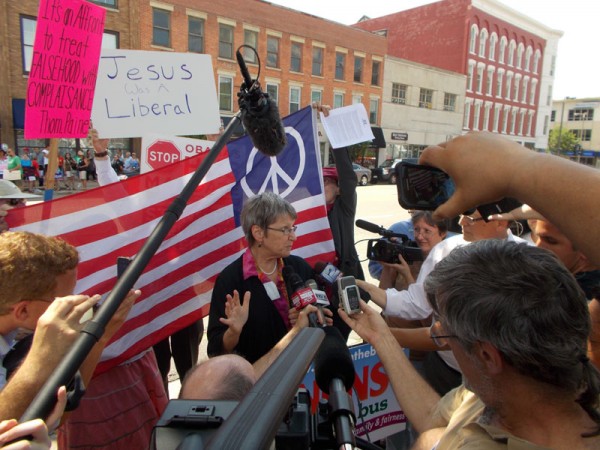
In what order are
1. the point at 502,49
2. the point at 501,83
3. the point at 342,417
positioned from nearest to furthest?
the point at 342,417 → the point at 502,49 → the point at 501,83

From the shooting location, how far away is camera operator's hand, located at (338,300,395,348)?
1897mm

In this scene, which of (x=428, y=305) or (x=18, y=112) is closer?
(x=428, y=305)

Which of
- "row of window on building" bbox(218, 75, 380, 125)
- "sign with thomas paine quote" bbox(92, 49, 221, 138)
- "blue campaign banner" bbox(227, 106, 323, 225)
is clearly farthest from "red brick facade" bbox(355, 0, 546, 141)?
"sign with thomas paine quote" bbox(92, 49, 221, 138)

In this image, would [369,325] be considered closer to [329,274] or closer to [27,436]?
[329,274]

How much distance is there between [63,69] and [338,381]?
110 inches

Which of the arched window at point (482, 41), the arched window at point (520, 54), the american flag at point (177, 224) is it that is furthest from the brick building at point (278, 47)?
the arched window at point (520, 54)

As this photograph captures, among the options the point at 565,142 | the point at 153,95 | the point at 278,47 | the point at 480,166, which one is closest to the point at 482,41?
the point at 278,47

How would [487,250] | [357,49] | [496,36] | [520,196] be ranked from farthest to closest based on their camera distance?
[496,36]
[357,49]
[487,250]
[520,196]

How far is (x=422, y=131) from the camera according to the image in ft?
121

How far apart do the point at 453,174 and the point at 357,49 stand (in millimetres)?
33318

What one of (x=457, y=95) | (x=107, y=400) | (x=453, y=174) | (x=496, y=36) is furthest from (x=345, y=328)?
(x=496, y=36)

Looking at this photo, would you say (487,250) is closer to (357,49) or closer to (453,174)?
(453,174)

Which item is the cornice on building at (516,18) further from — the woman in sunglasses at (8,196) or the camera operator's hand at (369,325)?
the camera operator's hand at (369,325)

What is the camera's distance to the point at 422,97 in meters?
36.9
